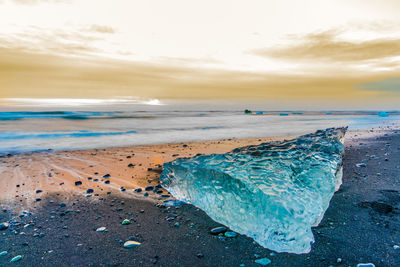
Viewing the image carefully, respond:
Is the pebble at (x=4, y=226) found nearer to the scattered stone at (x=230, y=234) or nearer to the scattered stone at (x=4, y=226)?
the scattered stone at (x=4, y=226)

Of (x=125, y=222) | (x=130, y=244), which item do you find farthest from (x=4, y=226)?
(x=130, y=244)

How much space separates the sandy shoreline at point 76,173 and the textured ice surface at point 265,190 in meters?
0.87

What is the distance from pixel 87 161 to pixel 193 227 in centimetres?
443

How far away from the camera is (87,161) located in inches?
253

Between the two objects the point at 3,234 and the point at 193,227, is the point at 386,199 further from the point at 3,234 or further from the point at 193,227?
the point at 3,234

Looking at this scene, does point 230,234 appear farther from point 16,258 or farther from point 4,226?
point 4,226

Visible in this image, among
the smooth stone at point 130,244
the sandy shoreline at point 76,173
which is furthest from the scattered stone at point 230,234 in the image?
the sandy shoreline at point 76,173

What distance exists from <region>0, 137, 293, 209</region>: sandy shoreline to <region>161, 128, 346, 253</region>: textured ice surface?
87cm

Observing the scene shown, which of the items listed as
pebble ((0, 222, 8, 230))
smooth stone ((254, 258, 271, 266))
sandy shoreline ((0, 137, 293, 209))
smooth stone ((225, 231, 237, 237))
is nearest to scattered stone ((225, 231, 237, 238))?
smooth stone ((225, 231, 237, 237))

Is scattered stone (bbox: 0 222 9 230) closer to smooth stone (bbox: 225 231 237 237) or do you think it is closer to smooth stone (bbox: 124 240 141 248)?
smooth stone (bbox: 124 240 141 248)

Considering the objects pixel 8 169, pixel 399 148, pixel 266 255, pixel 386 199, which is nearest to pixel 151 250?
pixel 266 255

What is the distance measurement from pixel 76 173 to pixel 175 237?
346cm

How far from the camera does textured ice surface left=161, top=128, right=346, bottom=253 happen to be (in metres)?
2.47

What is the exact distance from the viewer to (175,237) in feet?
9.19
